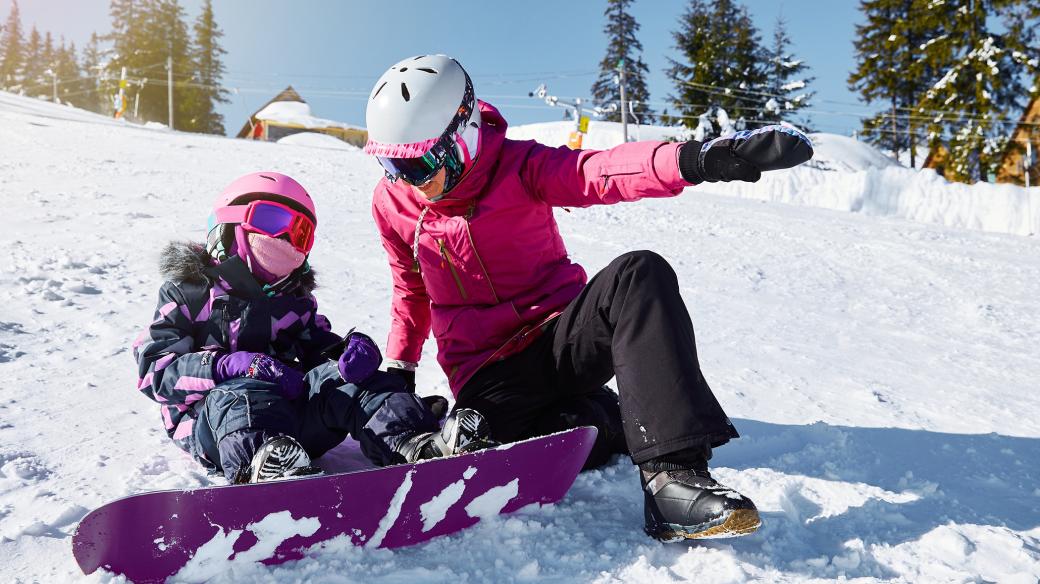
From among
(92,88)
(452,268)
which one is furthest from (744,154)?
(92,88)

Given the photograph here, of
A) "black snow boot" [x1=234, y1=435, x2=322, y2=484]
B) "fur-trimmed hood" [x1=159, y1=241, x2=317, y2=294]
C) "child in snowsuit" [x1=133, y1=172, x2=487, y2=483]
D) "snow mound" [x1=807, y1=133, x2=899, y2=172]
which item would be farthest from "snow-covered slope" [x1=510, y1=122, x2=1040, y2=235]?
"black snow boot" [x1=234, y1=435, x2=322, y2=484]

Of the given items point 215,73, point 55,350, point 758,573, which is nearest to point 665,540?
point 758,573

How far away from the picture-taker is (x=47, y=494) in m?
1.92

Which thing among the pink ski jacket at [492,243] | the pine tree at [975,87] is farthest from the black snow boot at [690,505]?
the pine tree at [975,87]

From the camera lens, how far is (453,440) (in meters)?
1.90

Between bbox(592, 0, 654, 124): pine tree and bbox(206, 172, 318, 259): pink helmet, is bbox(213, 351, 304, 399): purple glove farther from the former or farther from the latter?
bbox(592, 0, 654, 124): pine tree

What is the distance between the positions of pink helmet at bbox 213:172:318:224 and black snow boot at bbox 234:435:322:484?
0.92 m

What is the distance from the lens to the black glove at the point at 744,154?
1.53m

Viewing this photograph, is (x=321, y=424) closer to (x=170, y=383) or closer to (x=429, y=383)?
(x=170, y=383)

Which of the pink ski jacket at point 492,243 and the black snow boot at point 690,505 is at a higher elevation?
the pink ski jacket at point 492,243

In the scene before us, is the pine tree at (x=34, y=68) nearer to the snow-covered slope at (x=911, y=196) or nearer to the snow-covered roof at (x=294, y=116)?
the snow-covered roof at (x=294, y=116)

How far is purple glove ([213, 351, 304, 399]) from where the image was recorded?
208cm

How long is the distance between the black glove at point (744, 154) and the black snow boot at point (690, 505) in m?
0.74

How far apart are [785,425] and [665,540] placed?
131cm
